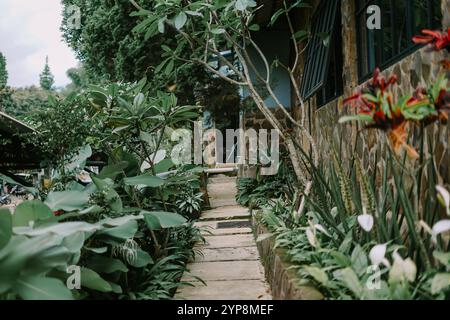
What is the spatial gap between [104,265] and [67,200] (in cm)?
47

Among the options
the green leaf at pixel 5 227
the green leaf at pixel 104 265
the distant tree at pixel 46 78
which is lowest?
the green leaf at pixel 104 265

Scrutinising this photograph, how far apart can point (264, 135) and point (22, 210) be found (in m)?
7.02

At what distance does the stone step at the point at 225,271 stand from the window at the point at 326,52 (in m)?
2.30

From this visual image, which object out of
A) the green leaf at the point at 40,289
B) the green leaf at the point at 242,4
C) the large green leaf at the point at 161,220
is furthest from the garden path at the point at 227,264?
the green leaf at the point at 242,4

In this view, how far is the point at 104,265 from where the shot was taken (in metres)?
2.52

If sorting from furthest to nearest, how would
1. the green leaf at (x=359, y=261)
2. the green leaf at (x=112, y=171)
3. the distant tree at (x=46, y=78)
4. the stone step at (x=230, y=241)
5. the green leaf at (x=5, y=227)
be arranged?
the distant tree at (x=46, y=78) < the stone step at (x=230, y=241) < the green leaf at (x=112, y=171) < the green leaf at (x=359, y=261) < the green leaf at (x=5, y=227)

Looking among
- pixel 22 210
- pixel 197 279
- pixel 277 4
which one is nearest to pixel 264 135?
pixel 277 4

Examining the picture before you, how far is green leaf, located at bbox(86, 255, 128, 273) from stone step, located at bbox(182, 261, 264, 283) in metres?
0.87

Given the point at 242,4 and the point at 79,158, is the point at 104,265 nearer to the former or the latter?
the point at 79,158

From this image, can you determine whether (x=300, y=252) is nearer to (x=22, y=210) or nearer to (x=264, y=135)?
(x=22, y=210)

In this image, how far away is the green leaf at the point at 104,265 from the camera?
2484mm

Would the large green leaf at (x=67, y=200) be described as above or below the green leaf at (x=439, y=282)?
above

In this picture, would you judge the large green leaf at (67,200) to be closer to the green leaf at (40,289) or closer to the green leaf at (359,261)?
the green leaf at (40,289)

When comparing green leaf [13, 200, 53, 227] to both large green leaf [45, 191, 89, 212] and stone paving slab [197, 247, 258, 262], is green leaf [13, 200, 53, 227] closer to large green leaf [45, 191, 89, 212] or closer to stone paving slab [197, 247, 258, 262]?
large green leaf [45, 191, 89, 212]
